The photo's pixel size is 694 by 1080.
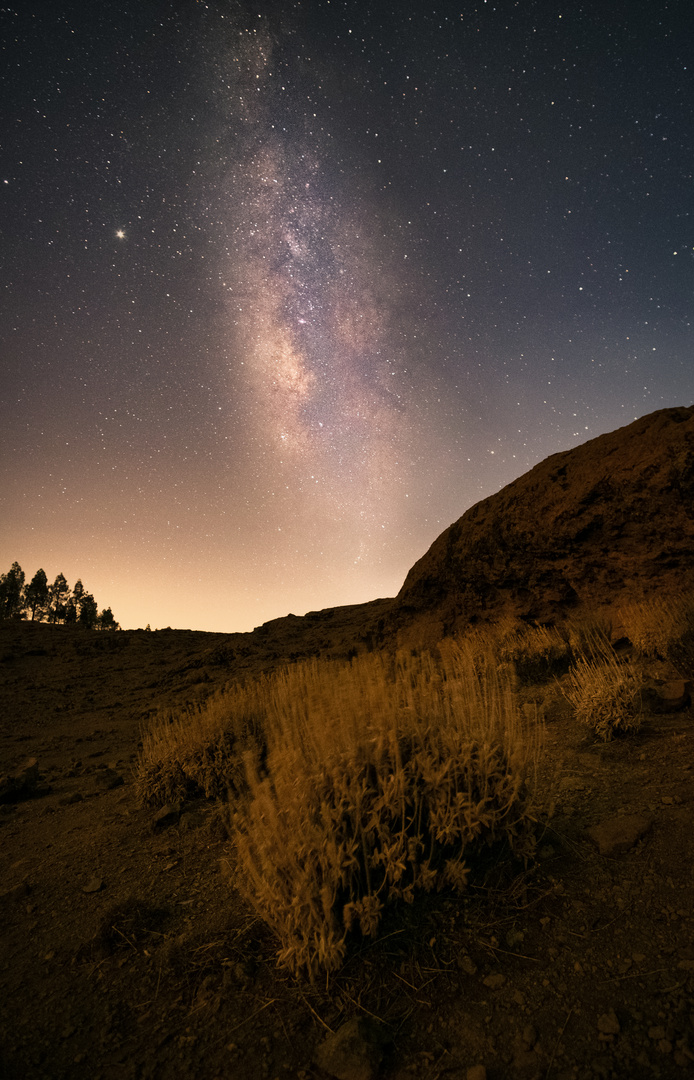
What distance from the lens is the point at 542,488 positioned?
9898 mm

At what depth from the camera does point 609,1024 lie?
1.79m

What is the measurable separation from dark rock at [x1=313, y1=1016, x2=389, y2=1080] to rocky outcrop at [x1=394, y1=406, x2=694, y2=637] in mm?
7934

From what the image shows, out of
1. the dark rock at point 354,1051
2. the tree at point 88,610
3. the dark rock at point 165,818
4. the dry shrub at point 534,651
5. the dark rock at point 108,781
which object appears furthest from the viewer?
the tree at point 88,610

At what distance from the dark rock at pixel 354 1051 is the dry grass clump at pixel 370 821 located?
0.76 feet

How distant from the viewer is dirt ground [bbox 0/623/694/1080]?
182 centimetres

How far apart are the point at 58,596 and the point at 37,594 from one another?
2.79 m

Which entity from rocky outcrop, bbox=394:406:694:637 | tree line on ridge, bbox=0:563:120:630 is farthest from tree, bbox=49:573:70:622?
rocky outcrop, bbox=394:406:694:637

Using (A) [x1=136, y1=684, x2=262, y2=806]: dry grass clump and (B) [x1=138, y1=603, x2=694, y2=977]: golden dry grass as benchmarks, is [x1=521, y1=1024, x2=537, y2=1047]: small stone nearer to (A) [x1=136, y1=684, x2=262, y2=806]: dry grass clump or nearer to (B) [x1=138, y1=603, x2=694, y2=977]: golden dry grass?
(B) [x1=138, y1=603, x2=694, y2=977]: golden dry grass

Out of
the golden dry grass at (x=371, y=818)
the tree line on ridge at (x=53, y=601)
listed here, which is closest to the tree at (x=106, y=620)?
the tree line on ridge at (x=53, y=601)

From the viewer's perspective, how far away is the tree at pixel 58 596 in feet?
173

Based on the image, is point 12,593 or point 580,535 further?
point 12,593

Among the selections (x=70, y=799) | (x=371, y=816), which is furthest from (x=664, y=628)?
(x=70, y=799)

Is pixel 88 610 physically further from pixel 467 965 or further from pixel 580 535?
pixel 467 965

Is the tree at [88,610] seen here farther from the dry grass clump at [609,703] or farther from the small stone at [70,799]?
the dry grass clump at [609,703]
